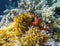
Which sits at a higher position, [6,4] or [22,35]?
[22,35]

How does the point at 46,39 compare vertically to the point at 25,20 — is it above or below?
below

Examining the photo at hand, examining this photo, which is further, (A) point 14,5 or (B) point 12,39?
(A) point 14,5

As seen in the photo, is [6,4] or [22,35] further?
[6,4]

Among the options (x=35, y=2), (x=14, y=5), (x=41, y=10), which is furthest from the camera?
(x=14, y=5)

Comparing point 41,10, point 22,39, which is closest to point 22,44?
point 22,39

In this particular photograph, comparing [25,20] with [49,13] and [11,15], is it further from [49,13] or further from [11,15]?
[11,15]

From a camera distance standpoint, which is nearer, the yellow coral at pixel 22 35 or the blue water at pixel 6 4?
the yellow coral at pixel 22 35

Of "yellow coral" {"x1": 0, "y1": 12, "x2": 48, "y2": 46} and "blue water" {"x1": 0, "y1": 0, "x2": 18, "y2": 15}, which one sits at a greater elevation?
"yellow coral" {"x1": 0, "y1": 12, "x2": 48, "y2": 46}

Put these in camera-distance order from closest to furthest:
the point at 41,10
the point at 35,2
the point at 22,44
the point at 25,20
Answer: the point at 22,44 < the point at 25,20 < the point at 41,10 < the point at 35,2

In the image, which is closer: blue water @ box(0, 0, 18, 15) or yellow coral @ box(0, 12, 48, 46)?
yellow coral @ box(0, 12, 48, 46)

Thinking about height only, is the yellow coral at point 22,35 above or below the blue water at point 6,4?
above

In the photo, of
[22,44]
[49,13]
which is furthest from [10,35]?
[49,13]
